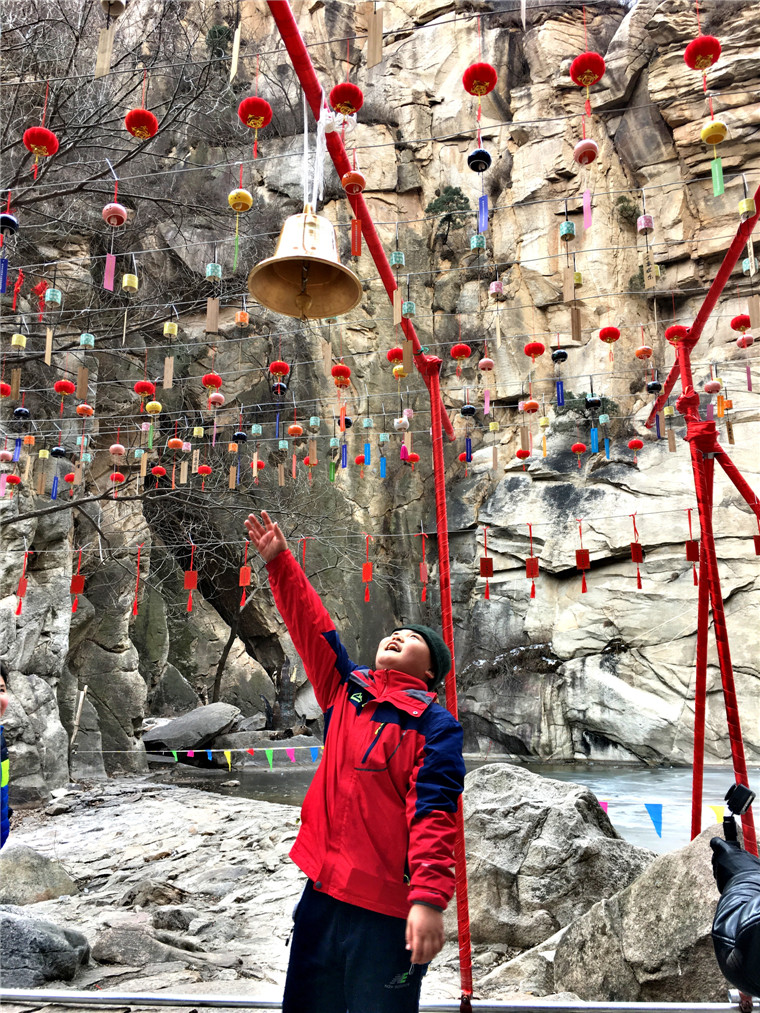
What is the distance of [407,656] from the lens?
2.17 metres

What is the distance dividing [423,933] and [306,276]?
214 cm

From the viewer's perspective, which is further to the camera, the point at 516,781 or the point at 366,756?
the point at 516,781

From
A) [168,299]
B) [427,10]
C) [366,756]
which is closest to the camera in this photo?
[366,756]

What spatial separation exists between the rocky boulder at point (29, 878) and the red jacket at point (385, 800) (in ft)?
15.6

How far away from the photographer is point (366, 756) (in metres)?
1.96

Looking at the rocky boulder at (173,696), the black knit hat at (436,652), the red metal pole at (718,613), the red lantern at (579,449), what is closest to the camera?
the black knit hat at (436,652)

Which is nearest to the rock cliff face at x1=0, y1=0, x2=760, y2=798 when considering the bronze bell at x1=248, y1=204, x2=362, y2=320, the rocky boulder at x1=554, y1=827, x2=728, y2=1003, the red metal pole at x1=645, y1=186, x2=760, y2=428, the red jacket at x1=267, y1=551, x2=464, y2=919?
the red metal pole at x1=645, y1=186, x2=760, y2=428

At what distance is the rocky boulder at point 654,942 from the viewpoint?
3.06m

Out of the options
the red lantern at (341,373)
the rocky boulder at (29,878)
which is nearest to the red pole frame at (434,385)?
the red lantern at (341,373)

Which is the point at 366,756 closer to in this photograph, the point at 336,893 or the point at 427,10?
the point at 336,893

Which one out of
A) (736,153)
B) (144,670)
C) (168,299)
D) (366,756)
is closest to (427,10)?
(736,153)

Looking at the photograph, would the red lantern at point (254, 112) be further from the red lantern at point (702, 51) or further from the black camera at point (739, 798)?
the black camera at point (739, 798)

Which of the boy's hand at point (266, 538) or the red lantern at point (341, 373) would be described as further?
the red lantern at point (341, 373)

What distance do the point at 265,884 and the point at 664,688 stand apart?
38.5ft
